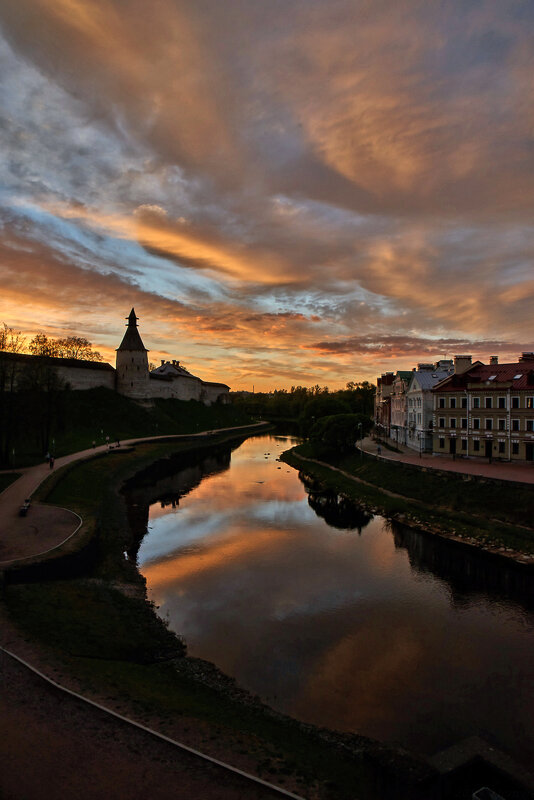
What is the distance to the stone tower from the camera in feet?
276

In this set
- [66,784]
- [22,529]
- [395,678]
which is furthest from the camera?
[22,529]

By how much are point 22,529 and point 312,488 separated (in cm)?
2749

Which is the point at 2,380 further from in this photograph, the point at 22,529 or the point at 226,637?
the point at 226,637

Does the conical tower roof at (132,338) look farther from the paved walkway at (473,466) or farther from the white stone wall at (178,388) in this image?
the paved walkway at (473,466)

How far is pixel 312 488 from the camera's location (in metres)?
44.8

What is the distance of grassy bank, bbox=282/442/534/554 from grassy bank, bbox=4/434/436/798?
1787 cm

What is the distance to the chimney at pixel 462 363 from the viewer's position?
44.3 m

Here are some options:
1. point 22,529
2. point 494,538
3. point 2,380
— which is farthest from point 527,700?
point 2,380

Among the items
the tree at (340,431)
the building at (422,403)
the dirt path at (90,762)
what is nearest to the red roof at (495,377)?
the building at (422,403)

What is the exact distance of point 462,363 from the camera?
44406 mm

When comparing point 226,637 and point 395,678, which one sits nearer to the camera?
point 395,678

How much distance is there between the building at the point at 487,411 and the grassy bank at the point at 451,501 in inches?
266

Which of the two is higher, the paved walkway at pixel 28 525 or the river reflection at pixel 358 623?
the paved walkway at pixel 28 525

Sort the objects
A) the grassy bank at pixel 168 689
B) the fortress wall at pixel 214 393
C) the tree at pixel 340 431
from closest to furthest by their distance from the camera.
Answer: the grassy bank at pixel 168 689 < the tree at pixel 340 431 < the fortress wall at pixel 214 393
